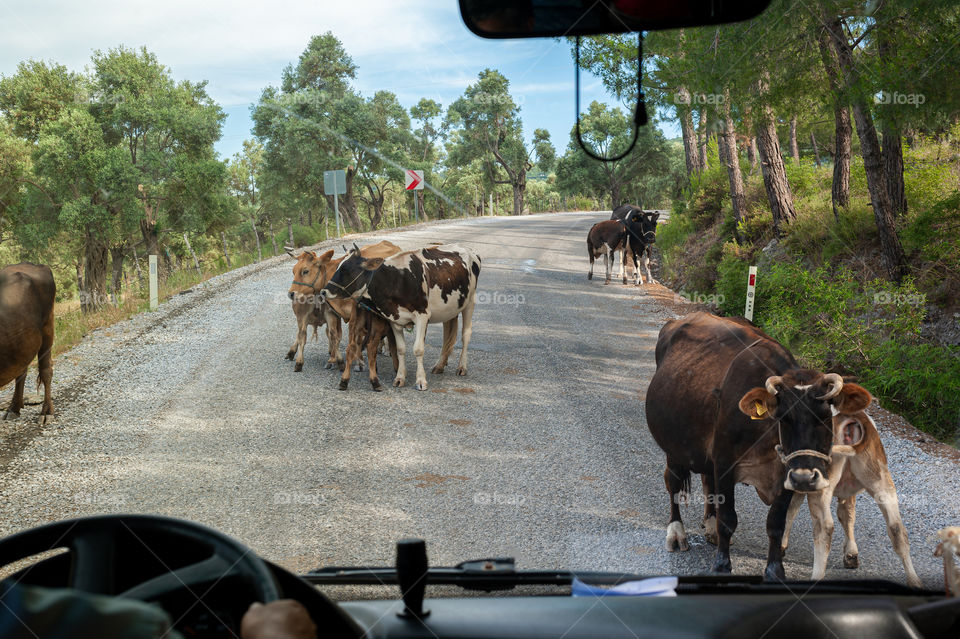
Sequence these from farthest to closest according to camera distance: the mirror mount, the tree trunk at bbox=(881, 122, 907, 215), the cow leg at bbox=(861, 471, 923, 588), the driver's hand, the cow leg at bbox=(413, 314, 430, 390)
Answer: the tree trunk at bbox=(881, 122, 907, 215) → the cow leg at bbox=(413, 314, 430, 390) → the cow leg at bbox=(861, 471, 923, 588) → the mirror mount → the driver's hand

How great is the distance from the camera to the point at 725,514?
5.03m

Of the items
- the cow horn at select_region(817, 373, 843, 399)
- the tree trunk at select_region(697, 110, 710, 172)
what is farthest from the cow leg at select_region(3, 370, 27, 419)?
the tree trunk at select_region(697, 110, 710, 172)

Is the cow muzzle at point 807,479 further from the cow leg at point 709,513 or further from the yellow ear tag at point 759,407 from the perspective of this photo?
the cow leg at point 709,513

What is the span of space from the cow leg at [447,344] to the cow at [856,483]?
22.0 ft

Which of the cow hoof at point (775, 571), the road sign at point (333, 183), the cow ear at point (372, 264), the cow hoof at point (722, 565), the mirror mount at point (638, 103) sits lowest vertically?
the cow hoof at point (722, 565)

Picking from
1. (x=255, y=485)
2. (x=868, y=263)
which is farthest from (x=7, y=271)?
(x=868, y=263)

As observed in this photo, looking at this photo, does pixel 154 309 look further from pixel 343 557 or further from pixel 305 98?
pixel 305 98

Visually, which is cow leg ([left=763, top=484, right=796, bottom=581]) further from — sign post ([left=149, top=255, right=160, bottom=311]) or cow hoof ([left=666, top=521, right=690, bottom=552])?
Answer: sign post ([left=149, top=255, right=160, bottom=311])

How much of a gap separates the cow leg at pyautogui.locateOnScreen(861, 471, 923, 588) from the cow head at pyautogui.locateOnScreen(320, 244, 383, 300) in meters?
7.27

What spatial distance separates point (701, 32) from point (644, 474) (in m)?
6.63

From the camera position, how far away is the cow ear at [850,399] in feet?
14.2

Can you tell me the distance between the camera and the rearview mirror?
2283mm

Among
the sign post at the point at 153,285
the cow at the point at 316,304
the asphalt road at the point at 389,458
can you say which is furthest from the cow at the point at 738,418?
the sign post at the point at 153,285

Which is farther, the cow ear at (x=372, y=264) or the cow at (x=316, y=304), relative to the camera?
the cow at (x=316, y=304)
